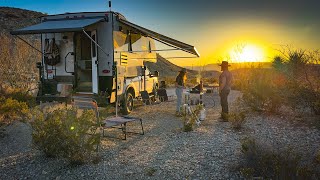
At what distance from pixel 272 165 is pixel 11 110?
682 cm

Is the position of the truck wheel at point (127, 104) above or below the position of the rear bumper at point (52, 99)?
below

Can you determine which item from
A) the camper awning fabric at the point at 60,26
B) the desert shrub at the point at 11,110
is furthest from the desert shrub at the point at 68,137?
the camper awning fabric at the point at 60,26

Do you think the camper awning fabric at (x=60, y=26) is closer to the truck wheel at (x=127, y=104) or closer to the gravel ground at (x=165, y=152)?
the gravel ground at (x=165, y=152)

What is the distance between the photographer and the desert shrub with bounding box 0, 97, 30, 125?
828cm

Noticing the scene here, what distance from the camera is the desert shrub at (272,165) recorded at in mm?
4281

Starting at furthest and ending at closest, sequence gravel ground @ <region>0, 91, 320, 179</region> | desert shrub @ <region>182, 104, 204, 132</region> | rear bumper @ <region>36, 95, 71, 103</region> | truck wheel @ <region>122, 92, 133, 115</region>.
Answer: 1. truck wheel @ <region>122, 92, 133, 115</region>
2. rear bumper @ <region>36, 95, 71, 103</region>
3. desert shrub @ <region>182, 104, 204, 132</region>
4. gravel ground @ <region>0, 91, 320, 179</region>

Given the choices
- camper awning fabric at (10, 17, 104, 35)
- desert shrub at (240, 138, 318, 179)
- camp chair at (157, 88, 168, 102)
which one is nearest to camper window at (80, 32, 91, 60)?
camper awning fabric at (10, 17, 104, 35)

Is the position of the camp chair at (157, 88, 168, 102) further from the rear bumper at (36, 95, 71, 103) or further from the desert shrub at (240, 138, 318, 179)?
the desert shrub at (240, 138, 318, 179)

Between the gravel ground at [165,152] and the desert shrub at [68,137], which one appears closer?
the gravel ground at [165,152]

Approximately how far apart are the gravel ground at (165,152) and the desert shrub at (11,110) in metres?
0.36

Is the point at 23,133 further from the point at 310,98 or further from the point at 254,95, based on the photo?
the point at 310,98

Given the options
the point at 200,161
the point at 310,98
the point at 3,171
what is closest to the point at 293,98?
the point at 310,98

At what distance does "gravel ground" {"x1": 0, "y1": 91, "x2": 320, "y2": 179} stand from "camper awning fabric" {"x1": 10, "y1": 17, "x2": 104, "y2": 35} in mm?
2589

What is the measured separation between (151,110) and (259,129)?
484 centimetres
